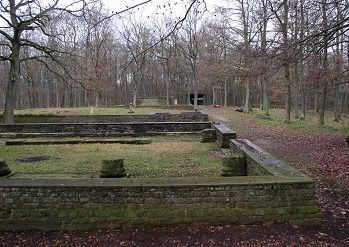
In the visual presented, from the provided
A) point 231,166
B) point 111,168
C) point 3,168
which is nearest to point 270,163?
point 231,166

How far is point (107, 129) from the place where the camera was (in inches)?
717

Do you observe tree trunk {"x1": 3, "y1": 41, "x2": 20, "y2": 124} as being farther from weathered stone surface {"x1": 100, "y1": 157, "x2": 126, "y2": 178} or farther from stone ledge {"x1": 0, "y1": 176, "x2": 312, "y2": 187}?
stone ledge {"x1": 0, "y1": 176, "x2": 312, "y2": 187}

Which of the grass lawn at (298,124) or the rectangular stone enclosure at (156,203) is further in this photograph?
the grass lawn at (298,124)

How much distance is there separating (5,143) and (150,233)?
12.7 metres

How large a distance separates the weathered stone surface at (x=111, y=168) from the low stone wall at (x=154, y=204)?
1.88 meters

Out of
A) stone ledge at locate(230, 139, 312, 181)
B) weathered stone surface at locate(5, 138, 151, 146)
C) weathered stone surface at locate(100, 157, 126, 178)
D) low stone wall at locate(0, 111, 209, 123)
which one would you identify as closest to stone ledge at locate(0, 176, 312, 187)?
stone ledge at locate(230, 139, 312, 181)

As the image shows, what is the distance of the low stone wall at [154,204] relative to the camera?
20.9 feet

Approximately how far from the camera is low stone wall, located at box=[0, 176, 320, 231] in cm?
636

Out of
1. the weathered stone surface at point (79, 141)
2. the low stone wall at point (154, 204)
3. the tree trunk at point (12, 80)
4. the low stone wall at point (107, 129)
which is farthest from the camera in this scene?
the tree trunk at point (12, 80)

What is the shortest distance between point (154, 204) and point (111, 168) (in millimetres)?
2416

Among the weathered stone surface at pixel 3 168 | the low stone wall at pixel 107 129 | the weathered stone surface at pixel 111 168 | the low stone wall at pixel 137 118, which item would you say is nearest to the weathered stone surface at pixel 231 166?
the weathered stone surface at pixel 111 168

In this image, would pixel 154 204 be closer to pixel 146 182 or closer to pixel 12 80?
pixel 146 182

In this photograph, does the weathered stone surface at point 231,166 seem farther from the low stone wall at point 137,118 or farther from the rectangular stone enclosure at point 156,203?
the low stone wall at point 137,118

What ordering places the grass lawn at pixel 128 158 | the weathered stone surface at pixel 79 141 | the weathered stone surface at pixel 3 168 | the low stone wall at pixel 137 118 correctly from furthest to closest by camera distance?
1. the low stone wall at pixel 137 118
2. the weathered stone surface at pixel 79 141
3. the grass lawn at pixel 128 158
4. the weathered stone surface at pixel 3 168
